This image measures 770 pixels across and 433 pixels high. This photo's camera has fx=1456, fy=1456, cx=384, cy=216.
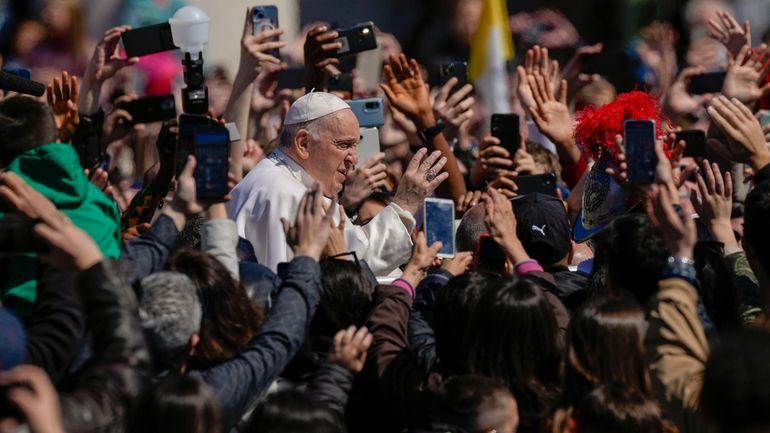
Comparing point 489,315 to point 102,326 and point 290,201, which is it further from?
point 290,201

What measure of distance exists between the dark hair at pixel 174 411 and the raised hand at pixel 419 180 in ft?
8.59

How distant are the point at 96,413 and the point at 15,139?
1.50m

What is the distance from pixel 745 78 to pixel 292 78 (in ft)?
8.15

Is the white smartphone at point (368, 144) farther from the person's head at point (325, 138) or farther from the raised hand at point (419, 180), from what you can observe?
the raised hand at point (419, 180)

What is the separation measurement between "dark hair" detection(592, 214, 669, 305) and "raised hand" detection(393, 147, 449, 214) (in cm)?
150

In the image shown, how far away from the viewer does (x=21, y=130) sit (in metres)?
4.57

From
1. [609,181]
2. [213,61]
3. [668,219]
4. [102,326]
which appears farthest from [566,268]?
[213,61]

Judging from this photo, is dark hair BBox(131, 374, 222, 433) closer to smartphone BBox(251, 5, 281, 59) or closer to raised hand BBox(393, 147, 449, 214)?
raised hand BBox(393, 147, 449, 214)

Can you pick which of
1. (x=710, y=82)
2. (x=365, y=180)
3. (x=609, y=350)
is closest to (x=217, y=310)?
(x=609, y=350)

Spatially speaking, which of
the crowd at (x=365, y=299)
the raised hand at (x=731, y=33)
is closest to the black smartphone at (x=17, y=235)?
the crowd at (x=365, y=299)

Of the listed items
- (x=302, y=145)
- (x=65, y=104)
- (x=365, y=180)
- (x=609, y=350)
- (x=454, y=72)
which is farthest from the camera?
(x=454, y=72)

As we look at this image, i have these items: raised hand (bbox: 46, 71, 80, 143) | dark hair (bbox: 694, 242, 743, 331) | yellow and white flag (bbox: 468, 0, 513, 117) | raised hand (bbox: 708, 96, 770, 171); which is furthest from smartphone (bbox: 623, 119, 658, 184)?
yellow and white flag (bbox: 468, 0, 513, 117)

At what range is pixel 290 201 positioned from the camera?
238 inches

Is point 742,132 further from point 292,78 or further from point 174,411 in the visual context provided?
point 292,78
